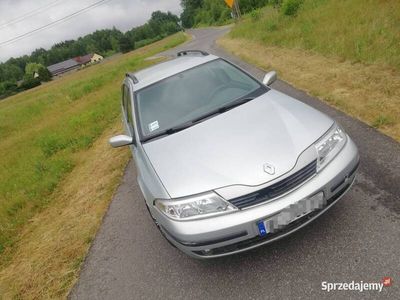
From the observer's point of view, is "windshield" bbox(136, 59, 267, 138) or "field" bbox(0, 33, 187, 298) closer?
"windshield" bbox(136, 59, 267, 138)

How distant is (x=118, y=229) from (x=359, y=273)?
291 centimetres

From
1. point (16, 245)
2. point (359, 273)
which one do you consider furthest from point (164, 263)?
point (16, 245)

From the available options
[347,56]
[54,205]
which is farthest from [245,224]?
[347,56]

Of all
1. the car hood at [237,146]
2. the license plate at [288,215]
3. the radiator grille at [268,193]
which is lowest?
the license plate at [288,215]

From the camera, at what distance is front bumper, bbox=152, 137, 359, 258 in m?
2.61

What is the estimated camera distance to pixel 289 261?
117 inches

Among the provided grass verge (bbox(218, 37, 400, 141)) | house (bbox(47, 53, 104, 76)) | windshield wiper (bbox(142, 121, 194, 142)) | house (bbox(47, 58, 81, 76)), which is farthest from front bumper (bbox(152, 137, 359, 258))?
house (bbox(47, 58, 81, 76))

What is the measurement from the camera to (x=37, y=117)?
19062 millimetres

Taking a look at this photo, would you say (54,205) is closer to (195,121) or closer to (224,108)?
(195,121)

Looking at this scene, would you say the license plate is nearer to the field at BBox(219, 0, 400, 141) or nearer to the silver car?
the silver car

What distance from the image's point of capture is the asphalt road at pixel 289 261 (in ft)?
8.96

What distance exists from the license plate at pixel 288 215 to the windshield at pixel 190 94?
150 cm

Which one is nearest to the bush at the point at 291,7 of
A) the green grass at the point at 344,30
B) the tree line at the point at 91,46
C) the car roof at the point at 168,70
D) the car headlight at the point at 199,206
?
the green grass at the point at 344,30

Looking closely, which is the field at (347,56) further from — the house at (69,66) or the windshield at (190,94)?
the house at (69,66)
